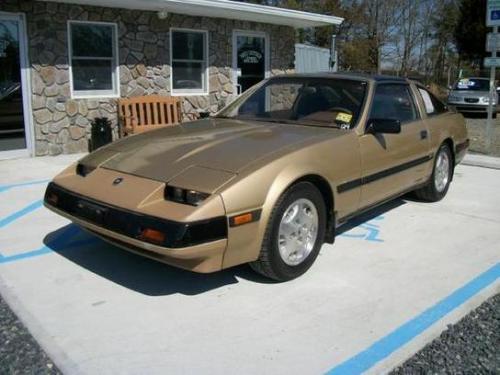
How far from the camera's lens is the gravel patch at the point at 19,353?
2.90 m

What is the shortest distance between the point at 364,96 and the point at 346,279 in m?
1.75

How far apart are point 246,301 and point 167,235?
2.67ft

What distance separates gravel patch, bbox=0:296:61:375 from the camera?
114 inches

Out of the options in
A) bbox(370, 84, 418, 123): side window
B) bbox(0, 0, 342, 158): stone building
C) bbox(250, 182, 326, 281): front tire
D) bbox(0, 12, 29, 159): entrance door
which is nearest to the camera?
bbox(250, 182, 326, 281): front tire

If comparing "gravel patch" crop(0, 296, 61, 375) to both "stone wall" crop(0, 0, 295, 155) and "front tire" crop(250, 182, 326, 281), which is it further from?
"stone wall" crop(0, 0, 295, 155)

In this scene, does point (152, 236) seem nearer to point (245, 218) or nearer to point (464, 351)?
point (245, 218)

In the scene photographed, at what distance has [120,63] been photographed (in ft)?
33.4

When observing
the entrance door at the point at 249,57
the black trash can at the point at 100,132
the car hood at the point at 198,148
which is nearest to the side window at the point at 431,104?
the car hood at the point at 198,148

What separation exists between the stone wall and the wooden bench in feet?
0.75

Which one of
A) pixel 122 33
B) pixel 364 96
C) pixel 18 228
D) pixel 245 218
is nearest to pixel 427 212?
pixel 364 96

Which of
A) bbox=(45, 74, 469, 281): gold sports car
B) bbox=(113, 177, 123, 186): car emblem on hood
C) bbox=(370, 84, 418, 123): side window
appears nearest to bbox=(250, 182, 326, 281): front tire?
bbox=(45, 74, 469, 281): gold sports car

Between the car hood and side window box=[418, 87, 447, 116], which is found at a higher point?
side window box=[418, 87, 447, 116]

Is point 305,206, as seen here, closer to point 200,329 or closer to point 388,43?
point 200,329

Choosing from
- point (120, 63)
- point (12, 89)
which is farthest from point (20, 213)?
point (120, 63)
